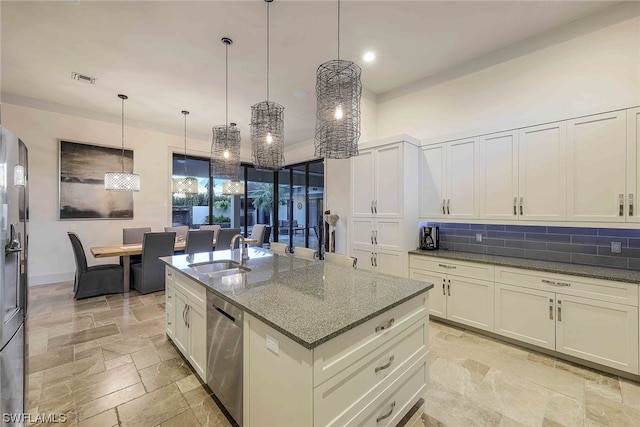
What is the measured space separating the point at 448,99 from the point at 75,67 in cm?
505

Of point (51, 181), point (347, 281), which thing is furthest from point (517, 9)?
point (51, 181)

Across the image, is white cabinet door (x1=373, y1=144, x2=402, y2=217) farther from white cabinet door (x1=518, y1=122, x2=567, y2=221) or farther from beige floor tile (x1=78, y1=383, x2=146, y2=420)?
beige floor tile (x1=78, y1=383, x2=146, y2=420)

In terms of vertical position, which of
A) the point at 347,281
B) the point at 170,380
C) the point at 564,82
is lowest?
the point at 170,380

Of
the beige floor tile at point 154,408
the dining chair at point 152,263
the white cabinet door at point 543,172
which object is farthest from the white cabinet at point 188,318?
the white cabinet door at point 543,172

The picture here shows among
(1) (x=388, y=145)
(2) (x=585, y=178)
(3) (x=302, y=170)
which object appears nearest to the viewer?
(2) (x=585, y=178)

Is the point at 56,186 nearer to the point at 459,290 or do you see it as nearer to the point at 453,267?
the point at 453,267

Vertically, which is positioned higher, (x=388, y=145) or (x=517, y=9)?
(x=517, y=9)

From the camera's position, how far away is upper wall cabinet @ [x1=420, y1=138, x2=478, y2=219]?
3.21 m

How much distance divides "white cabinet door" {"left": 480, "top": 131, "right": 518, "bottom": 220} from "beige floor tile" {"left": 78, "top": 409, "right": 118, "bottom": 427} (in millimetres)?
3804

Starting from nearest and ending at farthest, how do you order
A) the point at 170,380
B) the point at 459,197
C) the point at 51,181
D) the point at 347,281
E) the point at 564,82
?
1. the point at 347,281
2. the point at 170,380
3. the point at 564,82
4. the point at 459,197
5. the point at 51,181

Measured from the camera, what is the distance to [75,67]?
357 centimetres

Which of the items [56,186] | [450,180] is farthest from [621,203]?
[56,186]

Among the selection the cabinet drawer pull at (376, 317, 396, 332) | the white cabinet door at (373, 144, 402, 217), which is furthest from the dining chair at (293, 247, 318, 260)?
the cabinet drawer pull at (376, 317, 396, 332)

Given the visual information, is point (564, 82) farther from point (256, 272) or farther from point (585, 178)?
point (256, 272)
